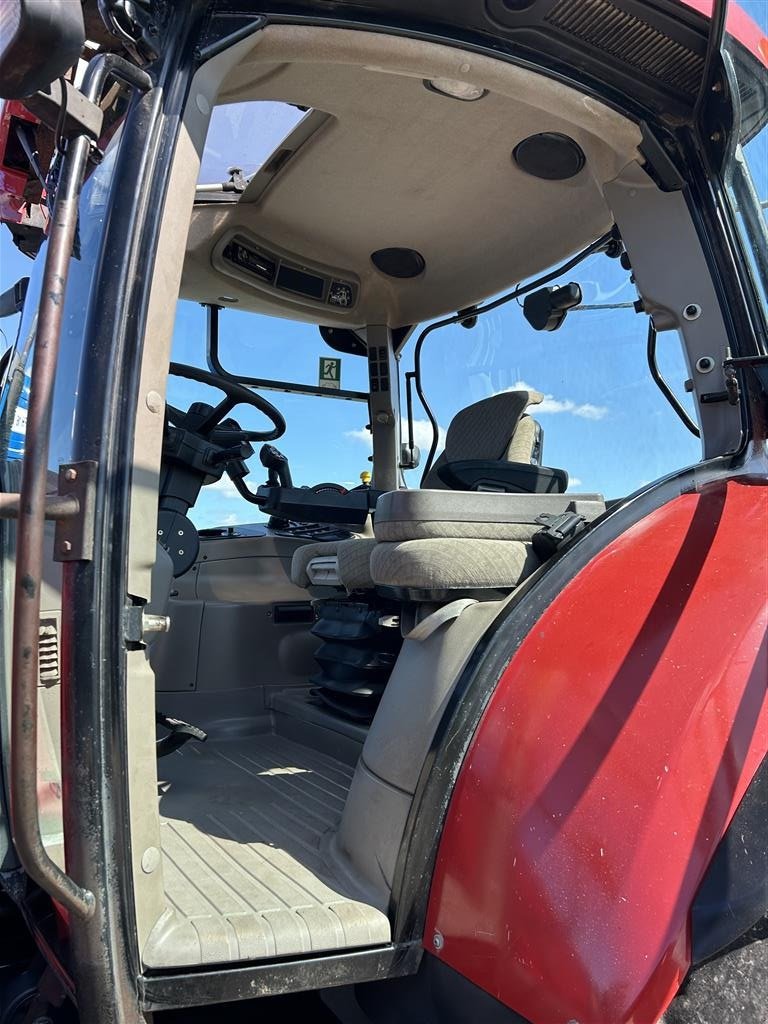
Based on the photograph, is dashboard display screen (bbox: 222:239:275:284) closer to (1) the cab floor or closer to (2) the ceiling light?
(2) the ceiling light

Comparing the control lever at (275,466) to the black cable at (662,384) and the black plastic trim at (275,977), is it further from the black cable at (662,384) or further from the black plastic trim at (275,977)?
the black plastic trim at (275,977)

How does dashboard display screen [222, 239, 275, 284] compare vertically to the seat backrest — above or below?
above

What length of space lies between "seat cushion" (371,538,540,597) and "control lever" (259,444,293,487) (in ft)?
5.37

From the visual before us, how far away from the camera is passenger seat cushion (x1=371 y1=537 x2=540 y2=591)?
1.35 meters

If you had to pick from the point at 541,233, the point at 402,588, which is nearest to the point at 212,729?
the point at 402,588

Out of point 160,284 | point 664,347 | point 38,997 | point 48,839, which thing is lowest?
point 38,997

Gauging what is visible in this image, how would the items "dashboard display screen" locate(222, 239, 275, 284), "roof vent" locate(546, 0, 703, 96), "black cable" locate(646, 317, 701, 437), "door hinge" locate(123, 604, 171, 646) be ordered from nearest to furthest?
"door hinge" locate(123, 604, 171, 646), "roof vent" locate(546, 0, 703, 96), "black cable" locate(646, 317, 701, 437), "dashboard display screen" locate(222, 239, 275, 284)

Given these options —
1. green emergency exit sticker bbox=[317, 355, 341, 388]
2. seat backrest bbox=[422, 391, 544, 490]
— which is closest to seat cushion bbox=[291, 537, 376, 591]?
seat backrest bbox=[422, 391, 544, 490]

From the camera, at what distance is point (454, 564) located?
1.36m

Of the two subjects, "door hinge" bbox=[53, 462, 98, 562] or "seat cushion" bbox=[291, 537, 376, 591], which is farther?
"seat cushion" bbox=[291, 537, 376, 591]

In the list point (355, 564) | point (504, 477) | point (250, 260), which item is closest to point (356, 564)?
point (355, 564)

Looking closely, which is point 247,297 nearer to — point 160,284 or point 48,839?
point 160,284

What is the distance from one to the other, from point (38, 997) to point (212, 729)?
124cm

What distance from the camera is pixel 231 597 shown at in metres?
2.72
